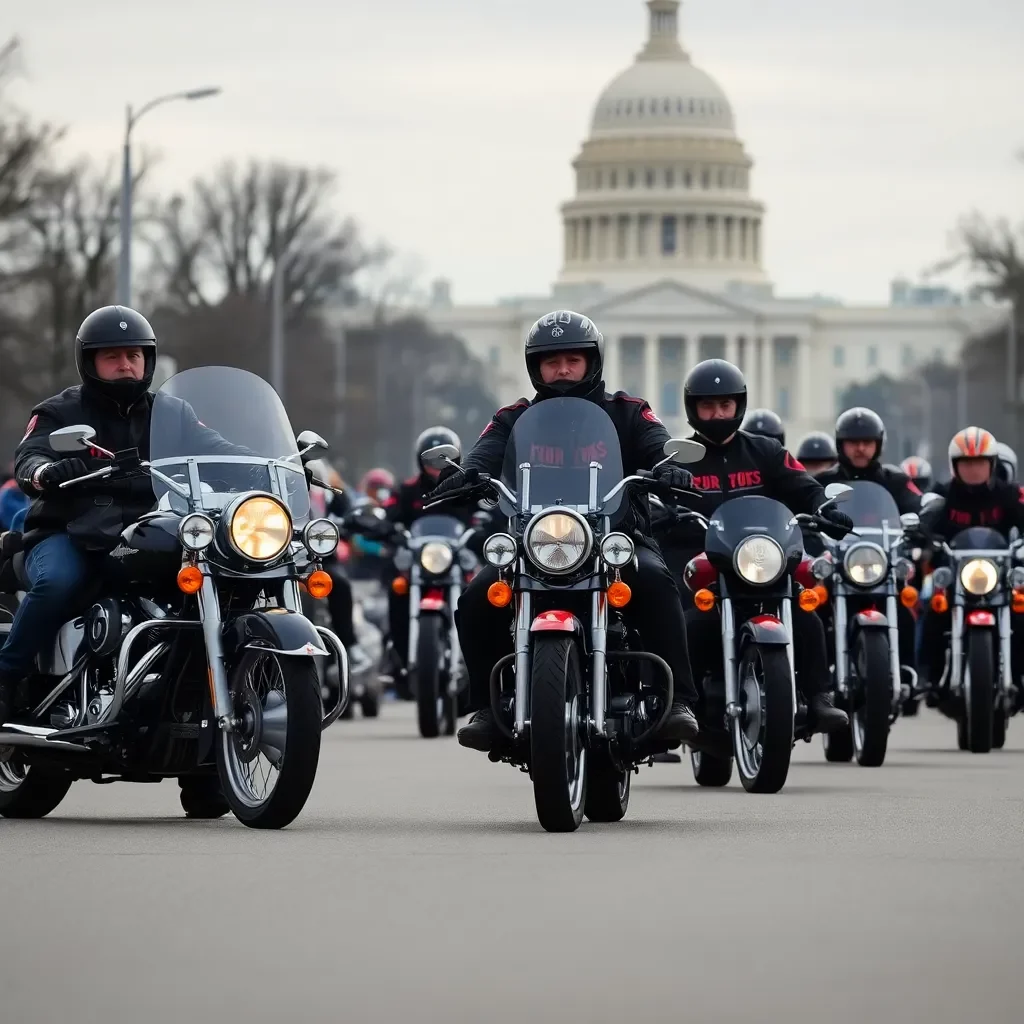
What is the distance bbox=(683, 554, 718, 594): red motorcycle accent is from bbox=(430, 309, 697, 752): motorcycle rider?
2.26 m

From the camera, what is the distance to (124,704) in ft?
33.8

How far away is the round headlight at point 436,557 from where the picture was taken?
19.4 meters

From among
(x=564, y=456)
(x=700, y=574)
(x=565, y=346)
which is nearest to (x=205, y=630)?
(x=564, y=456)

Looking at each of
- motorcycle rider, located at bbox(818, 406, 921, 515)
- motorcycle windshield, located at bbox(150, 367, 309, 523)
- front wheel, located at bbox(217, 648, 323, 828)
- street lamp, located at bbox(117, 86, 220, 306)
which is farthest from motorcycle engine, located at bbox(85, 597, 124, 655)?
street lamp, located at bbox(117, 86, 220, 306)

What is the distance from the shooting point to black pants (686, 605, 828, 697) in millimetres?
12969

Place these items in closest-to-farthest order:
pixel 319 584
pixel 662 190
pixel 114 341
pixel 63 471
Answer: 1. pixel 319 584
2. pixel 63 471
3. pixel 114 341
4. pixel 662 190

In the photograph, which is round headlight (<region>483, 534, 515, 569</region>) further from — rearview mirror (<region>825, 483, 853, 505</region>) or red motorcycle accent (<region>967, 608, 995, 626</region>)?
red motorcycle accent (<region>967, 608, 995, 626</region>)

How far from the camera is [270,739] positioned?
9.95 m

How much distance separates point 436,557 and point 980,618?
4063 mm

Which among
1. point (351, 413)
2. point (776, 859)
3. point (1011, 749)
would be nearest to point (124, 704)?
point (776, 859)

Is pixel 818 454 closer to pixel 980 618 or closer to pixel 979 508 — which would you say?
pixel 979 508

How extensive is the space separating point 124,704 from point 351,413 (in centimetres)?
7363

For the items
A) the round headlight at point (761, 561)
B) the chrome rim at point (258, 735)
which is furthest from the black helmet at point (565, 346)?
the round headlight at point (761, 561)

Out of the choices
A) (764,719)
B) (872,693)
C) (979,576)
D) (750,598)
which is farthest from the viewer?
(979,576)
